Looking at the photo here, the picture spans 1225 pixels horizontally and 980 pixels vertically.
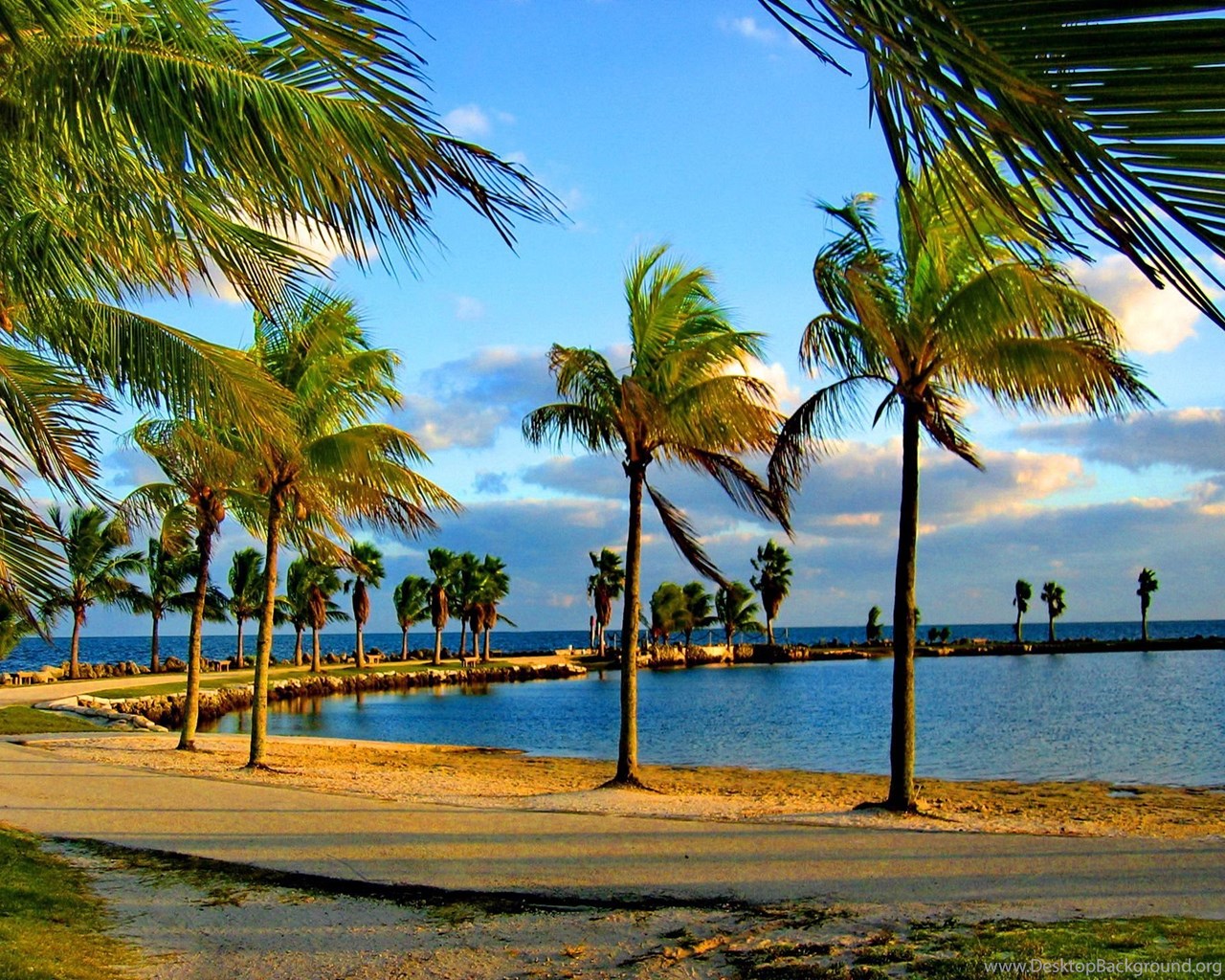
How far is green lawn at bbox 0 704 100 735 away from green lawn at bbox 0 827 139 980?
16.5 metres

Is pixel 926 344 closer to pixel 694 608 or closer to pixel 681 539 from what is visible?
pixel 681 539

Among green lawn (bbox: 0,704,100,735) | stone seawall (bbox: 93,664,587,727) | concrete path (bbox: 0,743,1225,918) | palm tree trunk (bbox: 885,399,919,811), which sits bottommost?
stone seawall (bbox: 93,664,587,727)

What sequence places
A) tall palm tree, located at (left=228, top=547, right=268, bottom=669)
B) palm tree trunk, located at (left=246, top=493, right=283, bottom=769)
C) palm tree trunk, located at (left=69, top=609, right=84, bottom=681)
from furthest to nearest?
tall palm tree, located at (left=228, top=547, right=268, bottom=669)
palm tree trunk, located at (left=69, top=609, right=84, bottom=681)
palm tree trunk, located at (left=246, top=493, right=283, bottom=769)

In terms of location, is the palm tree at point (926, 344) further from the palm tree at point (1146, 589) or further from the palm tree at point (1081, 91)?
the palm tree at point (1146, 589)

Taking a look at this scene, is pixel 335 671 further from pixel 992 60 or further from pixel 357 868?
pixel 992 60

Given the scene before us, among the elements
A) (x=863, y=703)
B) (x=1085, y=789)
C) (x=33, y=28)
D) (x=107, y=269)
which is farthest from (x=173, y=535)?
(x=863, y=703)

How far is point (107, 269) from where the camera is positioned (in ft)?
17.8

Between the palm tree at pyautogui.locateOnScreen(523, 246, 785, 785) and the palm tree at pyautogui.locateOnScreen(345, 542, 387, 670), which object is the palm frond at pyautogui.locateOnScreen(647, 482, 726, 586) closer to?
the palm tree at pyautogui.locateOnScreen(523, 246, 785, 785)

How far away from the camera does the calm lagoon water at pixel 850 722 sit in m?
27.4

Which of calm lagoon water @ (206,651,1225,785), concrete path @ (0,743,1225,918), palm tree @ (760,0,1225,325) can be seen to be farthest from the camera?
calm lagoon water @ (206,651,1225,785)

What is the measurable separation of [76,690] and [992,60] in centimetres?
4512

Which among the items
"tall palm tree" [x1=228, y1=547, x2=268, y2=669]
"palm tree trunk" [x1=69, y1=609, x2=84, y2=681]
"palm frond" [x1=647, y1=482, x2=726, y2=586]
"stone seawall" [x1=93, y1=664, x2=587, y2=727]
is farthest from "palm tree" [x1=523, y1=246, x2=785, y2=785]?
"tall palm tree" [x1=228, y1=547, x2=268, y2=669]

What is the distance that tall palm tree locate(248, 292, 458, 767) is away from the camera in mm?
15617

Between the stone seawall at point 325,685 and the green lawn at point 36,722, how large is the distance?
13.2ft
